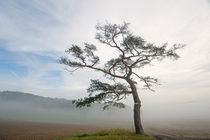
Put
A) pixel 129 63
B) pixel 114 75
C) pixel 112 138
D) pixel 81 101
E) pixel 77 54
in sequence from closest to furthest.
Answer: pixel 112 138
pixel 81 101
pixel 77 54
pixel 114 75
pixel 129 63

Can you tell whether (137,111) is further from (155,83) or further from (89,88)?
(89,88)

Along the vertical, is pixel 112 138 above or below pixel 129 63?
below

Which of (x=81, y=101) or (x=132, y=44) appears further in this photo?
(x=132, y=44)

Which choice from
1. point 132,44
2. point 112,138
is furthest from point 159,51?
point 112,138

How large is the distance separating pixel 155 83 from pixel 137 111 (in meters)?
4.04

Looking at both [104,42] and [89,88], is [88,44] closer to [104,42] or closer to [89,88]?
[104,42]

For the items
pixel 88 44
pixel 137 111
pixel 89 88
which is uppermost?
pixel 88 44

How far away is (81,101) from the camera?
15.4 m

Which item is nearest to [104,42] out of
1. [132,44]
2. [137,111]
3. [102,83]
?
[132,44]

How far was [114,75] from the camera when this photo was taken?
59.3 feet

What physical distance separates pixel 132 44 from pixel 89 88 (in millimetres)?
7151

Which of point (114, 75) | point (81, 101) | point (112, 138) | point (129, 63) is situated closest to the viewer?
point (112, 138)

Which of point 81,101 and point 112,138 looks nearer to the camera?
point 112,138

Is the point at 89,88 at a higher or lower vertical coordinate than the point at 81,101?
higher
